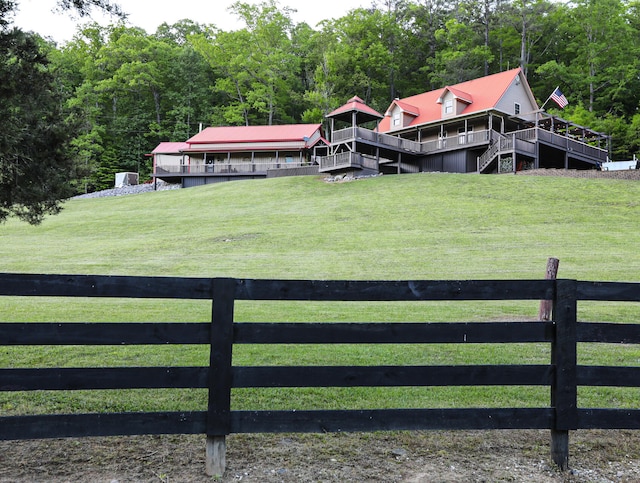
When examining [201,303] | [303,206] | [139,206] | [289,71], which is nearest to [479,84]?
[303,206]

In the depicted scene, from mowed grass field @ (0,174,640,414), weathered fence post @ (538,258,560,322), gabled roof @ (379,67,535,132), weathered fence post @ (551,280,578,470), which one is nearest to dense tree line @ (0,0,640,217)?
gabled roof @ (379,67,535,132)

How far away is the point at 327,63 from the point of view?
61875 mm

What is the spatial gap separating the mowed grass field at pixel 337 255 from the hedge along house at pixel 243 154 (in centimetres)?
741

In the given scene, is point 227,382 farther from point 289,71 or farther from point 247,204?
point 289,71

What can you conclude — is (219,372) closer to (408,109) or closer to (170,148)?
(408,109)

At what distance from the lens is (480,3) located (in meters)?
64.6

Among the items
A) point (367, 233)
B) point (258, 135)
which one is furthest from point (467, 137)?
point (258, 135)

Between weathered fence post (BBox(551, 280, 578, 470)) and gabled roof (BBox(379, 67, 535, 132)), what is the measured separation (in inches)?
1415

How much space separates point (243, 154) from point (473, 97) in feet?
73.6

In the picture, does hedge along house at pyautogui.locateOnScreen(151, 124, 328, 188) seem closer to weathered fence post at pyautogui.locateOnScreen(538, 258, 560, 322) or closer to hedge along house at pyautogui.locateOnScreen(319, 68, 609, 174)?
hedge along house at pyautogui.locateOnScreen(319, 68, 609, 174)

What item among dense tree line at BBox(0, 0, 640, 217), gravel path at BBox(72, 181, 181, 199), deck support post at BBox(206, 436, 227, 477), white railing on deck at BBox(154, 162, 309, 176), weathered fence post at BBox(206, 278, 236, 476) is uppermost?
dense tree line at BBox(0, 0, 640, 217)

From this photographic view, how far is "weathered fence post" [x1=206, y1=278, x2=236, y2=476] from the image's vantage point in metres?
3.54

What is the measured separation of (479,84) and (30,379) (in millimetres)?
43744

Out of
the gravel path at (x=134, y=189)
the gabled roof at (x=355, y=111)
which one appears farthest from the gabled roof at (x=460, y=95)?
the gravel path at (x=134, y=189)
